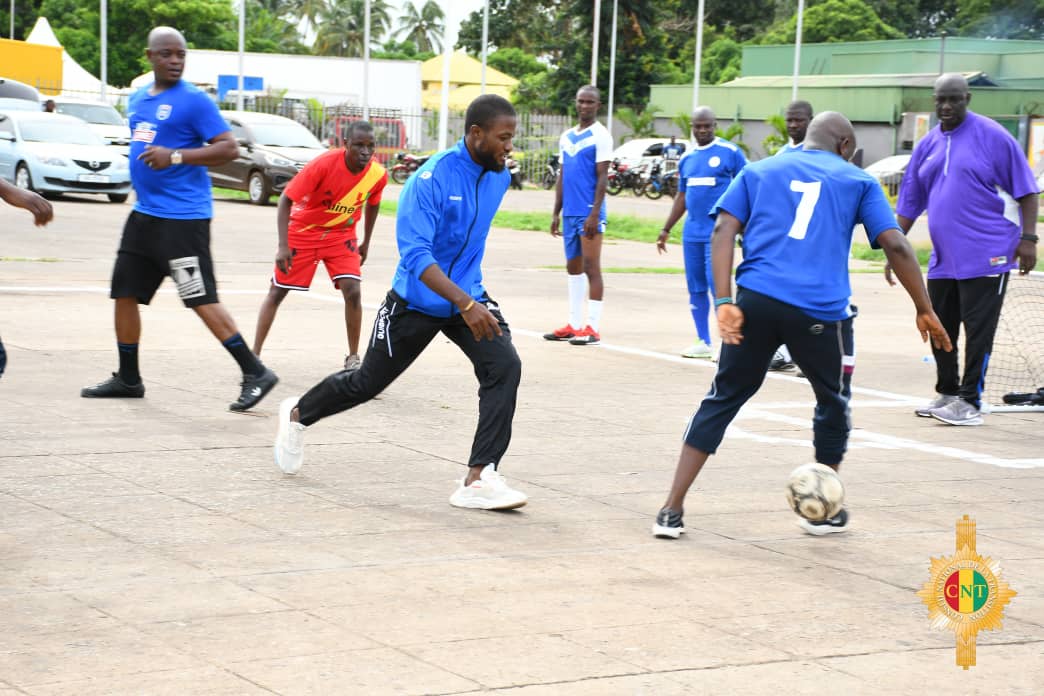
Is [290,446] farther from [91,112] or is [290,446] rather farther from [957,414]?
[91,112]

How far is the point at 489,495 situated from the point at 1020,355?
7697 mm

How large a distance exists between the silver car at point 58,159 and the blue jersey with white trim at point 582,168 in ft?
52.0

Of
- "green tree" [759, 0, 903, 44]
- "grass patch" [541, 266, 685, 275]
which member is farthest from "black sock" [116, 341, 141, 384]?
"green tree" [759, 0, 903, 44]

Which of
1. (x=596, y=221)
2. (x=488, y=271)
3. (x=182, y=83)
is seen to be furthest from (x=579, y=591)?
(x=488, y=271)

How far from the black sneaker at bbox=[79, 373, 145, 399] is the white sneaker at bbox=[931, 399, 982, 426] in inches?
192

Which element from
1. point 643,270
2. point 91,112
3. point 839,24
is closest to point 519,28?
point 839,24

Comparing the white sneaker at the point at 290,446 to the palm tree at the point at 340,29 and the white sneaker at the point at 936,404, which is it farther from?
the palm tree at the point at 340,29

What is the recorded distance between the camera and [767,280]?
5.66 meters

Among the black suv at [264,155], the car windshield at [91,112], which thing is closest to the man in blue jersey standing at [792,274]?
the black suv at [264,155]

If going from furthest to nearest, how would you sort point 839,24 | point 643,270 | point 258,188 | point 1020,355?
point 839,24
point 258,188
point 643,270
point 1020,355

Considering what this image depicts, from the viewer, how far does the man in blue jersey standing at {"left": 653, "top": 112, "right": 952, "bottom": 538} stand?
18.5ft

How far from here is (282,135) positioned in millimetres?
30359

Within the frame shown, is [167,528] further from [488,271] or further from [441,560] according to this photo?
[488,271]

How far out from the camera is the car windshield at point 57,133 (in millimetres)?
A: 26234
